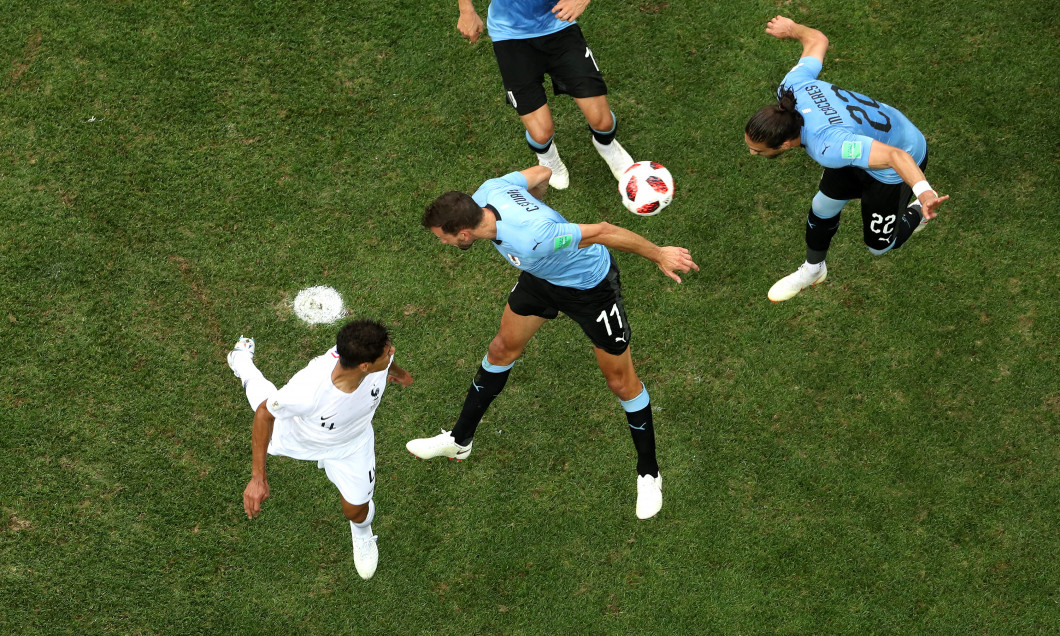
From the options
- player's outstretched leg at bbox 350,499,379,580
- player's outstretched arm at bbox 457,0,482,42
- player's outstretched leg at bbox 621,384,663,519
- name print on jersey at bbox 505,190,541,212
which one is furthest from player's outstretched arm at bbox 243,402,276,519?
player's outstretched arm at bbox 457,0,482,42

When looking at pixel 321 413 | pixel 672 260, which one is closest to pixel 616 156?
pixel 672 260

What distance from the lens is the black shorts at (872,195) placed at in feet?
23.0

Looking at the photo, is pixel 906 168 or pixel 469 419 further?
pixel 469 419

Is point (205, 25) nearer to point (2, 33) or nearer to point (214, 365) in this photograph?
point (2, 33)

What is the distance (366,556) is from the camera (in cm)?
712

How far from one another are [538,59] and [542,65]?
0.20 feet

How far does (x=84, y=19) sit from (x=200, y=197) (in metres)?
2.38

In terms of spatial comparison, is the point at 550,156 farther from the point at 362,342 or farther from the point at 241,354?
the point at 362,342

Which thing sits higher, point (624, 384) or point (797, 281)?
point (624, 384)

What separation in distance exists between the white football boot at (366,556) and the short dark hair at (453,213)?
2.67 metres

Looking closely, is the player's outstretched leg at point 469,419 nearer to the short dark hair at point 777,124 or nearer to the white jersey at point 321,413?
the white jersey at point 321,413

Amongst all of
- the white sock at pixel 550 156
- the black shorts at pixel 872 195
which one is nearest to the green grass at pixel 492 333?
the white sock at pixel 550 156

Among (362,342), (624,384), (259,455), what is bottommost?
(624,384)

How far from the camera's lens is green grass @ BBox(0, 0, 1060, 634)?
712 cm
